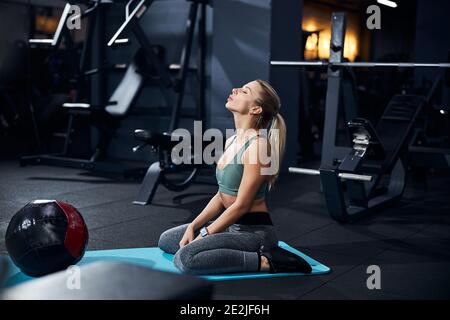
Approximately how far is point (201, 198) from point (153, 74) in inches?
64.2

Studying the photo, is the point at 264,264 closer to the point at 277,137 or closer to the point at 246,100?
the point at 277,137

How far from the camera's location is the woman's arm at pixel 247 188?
1972mm

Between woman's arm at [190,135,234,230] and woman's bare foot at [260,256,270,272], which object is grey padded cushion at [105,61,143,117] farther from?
woman's bare foot at [260,256,270,272]

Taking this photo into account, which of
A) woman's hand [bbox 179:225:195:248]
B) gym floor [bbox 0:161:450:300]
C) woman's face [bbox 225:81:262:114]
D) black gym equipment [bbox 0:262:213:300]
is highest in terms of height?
woman's face [bbox 225:81:262:114]

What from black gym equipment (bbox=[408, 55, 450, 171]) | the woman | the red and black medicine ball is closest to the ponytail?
the woman

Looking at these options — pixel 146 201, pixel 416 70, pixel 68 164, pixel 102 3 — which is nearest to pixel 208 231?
pixel 146 201

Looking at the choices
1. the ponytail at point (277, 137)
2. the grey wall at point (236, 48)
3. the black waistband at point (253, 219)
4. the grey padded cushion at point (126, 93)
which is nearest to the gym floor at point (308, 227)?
the black waistband at point (253, 219)

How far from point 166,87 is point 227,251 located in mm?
2681

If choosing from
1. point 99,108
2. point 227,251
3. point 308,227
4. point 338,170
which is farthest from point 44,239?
point 99,108

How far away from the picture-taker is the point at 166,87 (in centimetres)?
447

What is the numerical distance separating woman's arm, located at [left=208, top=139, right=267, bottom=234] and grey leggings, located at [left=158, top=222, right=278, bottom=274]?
7 cm

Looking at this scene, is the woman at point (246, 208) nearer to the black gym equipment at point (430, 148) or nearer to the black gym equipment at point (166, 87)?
the black gym equipment at point (166, 87)

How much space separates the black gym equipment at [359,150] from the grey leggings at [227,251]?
947 millimetres

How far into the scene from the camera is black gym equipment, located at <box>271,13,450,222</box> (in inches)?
115
